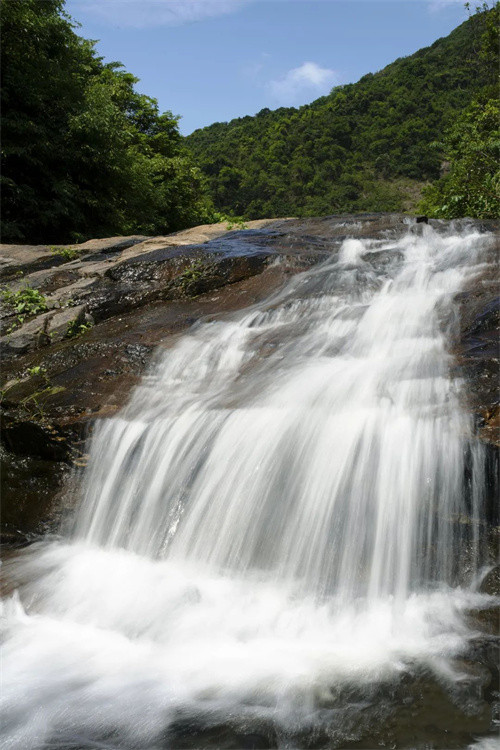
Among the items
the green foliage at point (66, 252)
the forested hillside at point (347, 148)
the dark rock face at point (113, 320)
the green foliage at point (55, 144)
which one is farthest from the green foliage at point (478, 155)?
the forested hillside at point (347, 148)

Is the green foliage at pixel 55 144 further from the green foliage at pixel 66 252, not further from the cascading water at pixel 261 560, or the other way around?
the cascading water at pixel 261 560

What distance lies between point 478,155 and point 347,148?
57069 millimetres

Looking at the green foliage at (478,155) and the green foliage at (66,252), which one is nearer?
the green foliage at (66,252)

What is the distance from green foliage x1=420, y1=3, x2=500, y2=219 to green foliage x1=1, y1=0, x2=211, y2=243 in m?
8.53

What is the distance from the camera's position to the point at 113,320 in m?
7.60

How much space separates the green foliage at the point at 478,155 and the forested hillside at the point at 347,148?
111 ft

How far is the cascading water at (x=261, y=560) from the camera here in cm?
296

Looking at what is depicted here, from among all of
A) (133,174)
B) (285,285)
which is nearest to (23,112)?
(133,174)

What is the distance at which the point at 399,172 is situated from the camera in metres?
63.1

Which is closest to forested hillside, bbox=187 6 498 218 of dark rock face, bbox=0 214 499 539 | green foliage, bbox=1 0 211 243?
green foliage, bbox=1 0 211 243

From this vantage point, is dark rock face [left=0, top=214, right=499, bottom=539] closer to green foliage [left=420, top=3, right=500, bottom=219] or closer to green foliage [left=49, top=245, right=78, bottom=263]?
green foliage [left=49, top=245, right=78, bottom=263]

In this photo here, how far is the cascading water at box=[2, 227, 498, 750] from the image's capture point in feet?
9.72

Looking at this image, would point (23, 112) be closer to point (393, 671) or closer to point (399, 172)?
point (393, 671)

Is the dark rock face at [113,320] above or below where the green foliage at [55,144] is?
below
